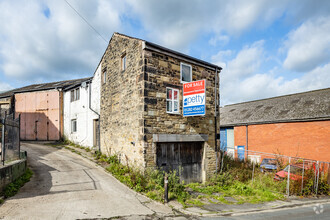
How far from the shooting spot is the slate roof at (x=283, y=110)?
54.4ft

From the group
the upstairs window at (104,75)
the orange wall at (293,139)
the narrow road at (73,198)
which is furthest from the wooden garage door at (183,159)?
the orange wall at (293,139)

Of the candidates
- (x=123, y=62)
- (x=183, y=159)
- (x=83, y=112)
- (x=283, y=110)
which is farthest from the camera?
(x=283, y=110)

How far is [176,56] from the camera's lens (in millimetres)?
11328

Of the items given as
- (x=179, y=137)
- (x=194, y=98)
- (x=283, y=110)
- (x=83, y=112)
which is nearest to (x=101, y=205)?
(x=179, y=137)

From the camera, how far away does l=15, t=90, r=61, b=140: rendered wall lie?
20.6m

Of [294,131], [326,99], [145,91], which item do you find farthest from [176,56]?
[326,99]

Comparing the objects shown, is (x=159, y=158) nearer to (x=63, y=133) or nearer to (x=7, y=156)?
(x=7, y=156)

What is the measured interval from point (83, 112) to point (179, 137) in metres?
10.3

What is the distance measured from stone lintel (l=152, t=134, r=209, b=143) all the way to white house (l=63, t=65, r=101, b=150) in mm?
7019

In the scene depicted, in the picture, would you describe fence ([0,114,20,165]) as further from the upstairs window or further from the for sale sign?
the for sale sign

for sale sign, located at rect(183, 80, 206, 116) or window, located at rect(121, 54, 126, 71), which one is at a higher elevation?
window, located at rect(121, 54, 126, 71)

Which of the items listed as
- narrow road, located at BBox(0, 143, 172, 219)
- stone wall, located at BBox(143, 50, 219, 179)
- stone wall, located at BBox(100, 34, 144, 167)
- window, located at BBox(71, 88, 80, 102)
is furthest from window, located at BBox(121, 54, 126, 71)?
window, located at BBox(71, 88, 80, 102)

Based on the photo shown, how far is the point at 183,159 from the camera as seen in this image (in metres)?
11.4

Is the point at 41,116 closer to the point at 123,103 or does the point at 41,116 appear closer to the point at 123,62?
the point at 123,62
